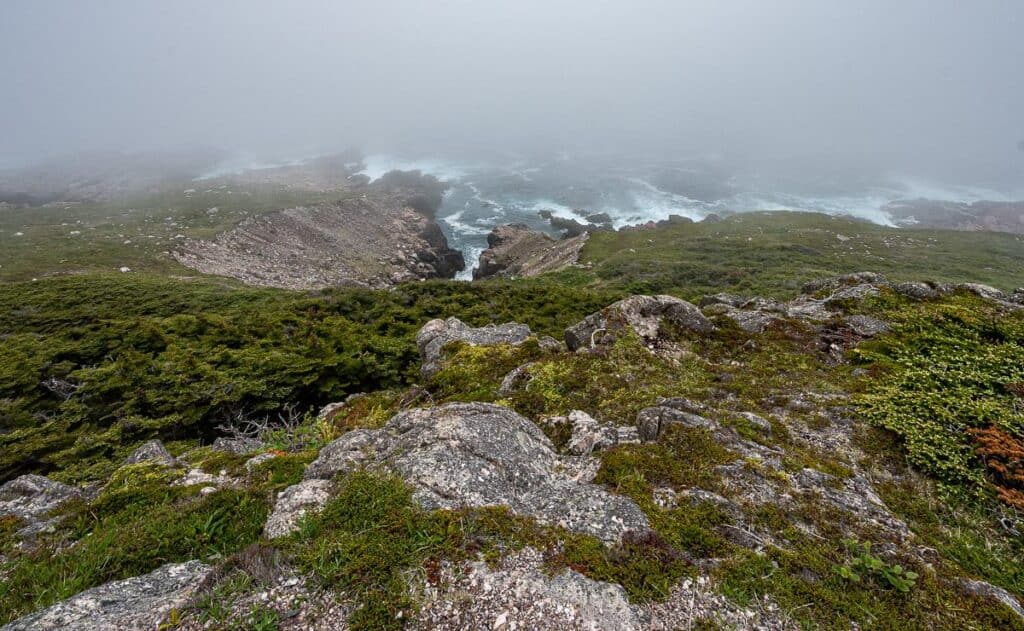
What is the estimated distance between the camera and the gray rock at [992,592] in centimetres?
404

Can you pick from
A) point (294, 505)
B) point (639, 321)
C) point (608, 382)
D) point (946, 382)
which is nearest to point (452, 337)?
point (639, 321)

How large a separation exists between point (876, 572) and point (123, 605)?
7467 millimetres

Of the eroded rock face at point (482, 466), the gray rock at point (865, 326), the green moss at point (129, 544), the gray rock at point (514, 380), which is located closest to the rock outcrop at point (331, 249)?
the gray rock at point (514, 380)

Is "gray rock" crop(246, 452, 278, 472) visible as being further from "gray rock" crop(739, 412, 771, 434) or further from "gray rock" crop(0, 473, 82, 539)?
"gray rock" crop(739, 412, 771, 434)

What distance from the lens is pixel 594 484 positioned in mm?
5738

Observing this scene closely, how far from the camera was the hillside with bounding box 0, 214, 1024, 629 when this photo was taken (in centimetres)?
392

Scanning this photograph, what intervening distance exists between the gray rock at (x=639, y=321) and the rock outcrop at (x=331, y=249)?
123 ft

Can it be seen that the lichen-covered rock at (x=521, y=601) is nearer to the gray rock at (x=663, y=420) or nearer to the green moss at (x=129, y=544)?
the green moss at (x=129, y=544)

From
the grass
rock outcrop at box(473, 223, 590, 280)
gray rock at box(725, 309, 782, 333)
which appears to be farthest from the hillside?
rock outcrop at box(473, 223, 590, 280)

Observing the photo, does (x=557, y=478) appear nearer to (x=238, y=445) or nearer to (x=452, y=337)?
(x=238, y=445)

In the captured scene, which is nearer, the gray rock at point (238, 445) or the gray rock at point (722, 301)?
the gray rock at point (238, 445)

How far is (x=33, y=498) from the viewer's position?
6.82 m

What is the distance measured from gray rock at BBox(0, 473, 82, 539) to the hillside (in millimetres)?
51

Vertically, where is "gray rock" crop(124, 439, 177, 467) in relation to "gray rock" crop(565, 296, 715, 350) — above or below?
below
